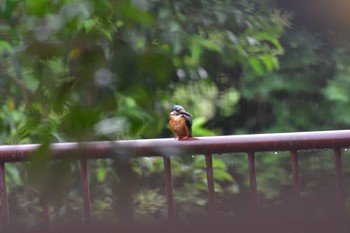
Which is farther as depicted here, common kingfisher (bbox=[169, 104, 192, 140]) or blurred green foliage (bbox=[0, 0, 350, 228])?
common kingfisher (bbox=[169, 104, 192, 140])

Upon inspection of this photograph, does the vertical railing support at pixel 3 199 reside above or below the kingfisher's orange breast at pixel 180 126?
below

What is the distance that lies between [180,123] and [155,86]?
958 mm

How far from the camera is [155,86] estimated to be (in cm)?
66

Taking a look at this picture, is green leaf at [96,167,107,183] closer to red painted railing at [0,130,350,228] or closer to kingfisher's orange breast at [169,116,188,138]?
red painted railing at [0,130,350,228]

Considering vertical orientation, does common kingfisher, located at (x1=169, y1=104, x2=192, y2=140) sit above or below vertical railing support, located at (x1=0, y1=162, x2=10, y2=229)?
above

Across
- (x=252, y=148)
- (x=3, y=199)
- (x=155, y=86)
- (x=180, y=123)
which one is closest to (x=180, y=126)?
(x=180, y=123)

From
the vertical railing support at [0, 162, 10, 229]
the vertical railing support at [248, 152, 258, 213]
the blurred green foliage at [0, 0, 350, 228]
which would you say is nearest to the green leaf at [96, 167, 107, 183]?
the blurred green foliage at [0, 0, 350, 228]

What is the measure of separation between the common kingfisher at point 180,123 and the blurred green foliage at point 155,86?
Answer: 0.03 metres

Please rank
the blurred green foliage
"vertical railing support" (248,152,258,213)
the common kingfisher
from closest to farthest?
1. the blurred green foliage
2. the common kingfisher
3. "vertical railing support" (248,152,258,213)

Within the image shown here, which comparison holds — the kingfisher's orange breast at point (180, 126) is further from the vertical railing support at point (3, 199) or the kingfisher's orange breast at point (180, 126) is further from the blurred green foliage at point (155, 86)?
the vertical railing support at point (3, 199)

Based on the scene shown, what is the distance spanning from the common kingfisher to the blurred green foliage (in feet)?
0.08

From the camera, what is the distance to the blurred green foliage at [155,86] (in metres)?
0.62

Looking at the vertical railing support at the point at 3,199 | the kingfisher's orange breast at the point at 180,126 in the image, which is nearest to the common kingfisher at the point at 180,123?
the kingfisher's orange breast at the point at 180,126

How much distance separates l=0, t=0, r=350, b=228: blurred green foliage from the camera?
0.62 meters
